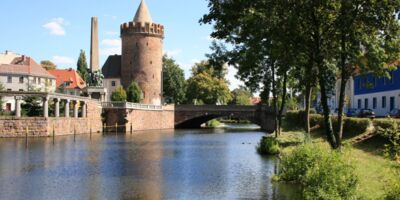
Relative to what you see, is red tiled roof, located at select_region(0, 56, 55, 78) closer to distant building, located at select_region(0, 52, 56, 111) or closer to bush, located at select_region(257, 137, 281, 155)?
distant building, located at select_region(0, 52, 56, 111)

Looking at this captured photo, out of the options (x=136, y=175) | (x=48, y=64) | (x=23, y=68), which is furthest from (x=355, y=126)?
(x=48, y=64)

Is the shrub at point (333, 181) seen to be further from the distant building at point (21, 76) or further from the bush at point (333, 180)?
the distant building at point (21, 76)

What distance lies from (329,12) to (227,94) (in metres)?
90.1

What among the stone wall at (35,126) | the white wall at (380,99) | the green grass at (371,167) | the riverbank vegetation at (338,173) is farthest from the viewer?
the stone wall at (35,126)

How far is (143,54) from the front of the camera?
9062 centimetres

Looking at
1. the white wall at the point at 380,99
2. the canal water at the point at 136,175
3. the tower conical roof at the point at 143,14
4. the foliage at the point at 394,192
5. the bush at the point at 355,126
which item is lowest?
the canal water at the point at 136,175

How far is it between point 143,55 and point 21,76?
20037 mm

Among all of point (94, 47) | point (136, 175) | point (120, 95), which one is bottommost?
point (136, 175)

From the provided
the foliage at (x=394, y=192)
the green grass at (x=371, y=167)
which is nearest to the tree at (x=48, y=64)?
the green grass at (x=371, y=167)

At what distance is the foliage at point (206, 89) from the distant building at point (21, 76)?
30.5 metres

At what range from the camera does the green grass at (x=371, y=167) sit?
40.4ft

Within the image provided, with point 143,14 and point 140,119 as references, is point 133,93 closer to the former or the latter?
point 140,119

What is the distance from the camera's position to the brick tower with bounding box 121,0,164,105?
9069cm

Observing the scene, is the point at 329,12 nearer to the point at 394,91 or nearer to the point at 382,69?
the point at 382,69
